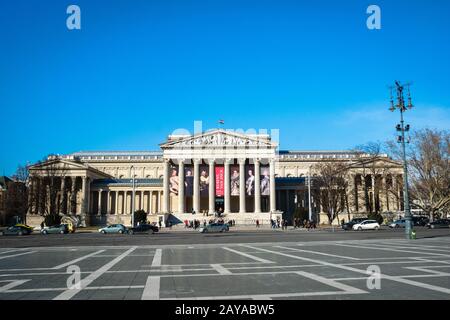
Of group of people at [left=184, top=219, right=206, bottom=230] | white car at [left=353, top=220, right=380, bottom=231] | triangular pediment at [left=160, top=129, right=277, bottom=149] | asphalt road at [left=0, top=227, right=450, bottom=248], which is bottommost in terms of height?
group of people at [left=184, top=219, right=206, bottom=230]

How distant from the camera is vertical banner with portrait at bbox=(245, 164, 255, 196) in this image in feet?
295

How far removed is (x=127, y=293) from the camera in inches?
376

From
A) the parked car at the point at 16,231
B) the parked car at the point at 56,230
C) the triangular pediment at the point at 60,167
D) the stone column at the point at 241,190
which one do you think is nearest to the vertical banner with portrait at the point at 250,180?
the stone column at the point at 241,190

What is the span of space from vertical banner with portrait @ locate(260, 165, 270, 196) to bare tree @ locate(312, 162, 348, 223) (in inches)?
568

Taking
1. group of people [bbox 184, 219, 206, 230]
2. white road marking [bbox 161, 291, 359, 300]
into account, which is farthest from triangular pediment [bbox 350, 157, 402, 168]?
white road marking [bbox 161, 291, 359, 300]

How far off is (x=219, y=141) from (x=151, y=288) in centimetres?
8296

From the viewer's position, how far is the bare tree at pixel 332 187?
238 ft

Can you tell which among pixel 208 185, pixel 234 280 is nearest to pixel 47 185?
pixel 208 185

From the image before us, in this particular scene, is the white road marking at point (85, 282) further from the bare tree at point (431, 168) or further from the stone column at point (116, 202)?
the stone column at point (116, 202)

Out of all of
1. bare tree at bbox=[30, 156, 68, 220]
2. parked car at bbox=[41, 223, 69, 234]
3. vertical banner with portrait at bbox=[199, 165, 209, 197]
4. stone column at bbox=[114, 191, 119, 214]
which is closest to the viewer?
parked car at bbox=[41, 223, 69, 234]

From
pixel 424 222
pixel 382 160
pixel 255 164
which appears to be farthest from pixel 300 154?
pixel 424 222

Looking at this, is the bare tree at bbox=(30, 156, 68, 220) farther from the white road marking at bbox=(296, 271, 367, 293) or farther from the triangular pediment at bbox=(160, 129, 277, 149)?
the white road marking at bbox=(296, 271, 367, 293)
